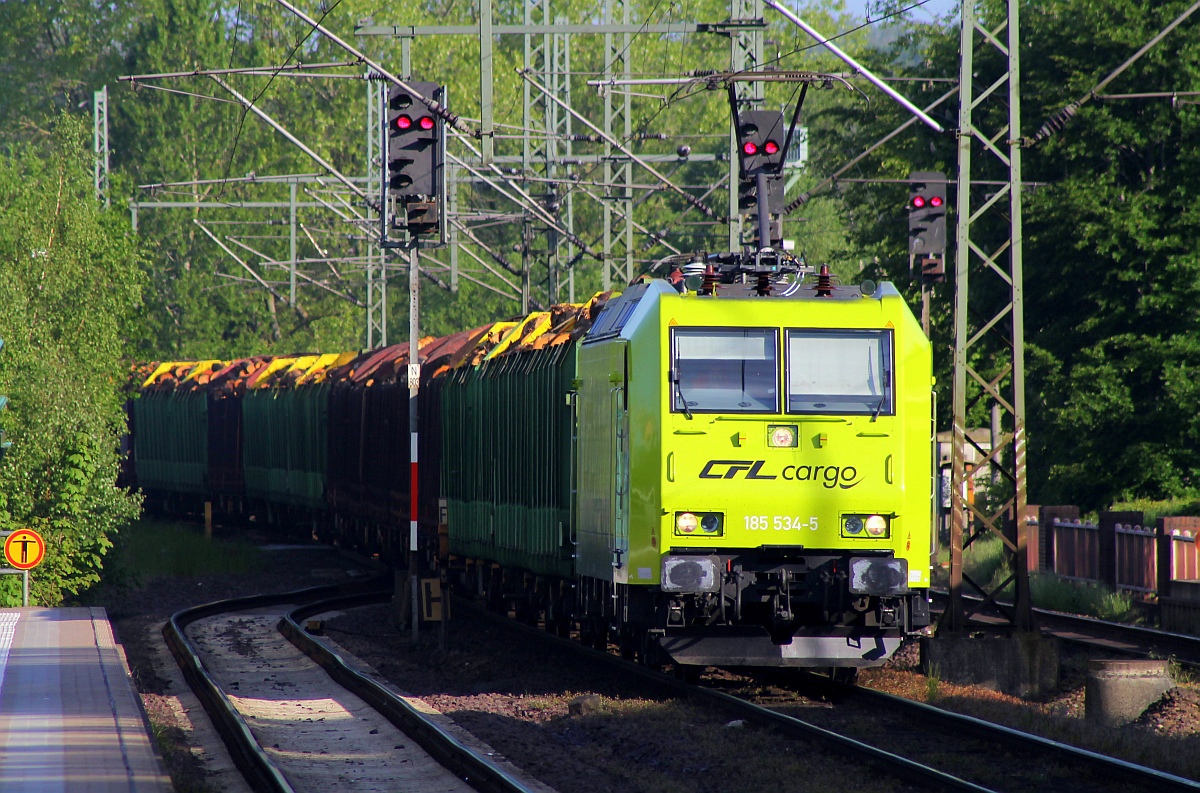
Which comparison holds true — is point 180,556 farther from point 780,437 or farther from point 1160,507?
point 780,437

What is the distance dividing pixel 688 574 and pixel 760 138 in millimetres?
9225

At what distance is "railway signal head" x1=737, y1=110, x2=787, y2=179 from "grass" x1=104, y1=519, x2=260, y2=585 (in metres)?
13.2

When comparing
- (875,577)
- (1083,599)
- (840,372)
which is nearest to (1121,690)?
(875,577)

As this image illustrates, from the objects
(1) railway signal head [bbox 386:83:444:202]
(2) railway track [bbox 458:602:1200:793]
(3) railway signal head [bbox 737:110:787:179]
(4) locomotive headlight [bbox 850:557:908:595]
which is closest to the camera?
(2) railway track [bbox 458:602:1200:793]

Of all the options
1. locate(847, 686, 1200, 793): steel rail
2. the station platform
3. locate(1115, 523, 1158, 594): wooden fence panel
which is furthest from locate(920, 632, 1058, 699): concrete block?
the station platform

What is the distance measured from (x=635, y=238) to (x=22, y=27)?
29015 millimetres

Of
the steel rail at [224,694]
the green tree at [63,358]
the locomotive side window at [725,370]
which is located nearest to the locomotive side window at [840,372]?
the locomotive side window at [725,370]

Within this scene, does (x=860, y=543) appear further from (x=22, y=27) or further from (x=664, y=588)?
(x=22, y=27)

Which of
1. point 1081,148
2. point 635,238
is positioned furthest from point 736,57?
point 635,238

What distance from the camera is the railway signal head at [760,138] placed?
2062 cm

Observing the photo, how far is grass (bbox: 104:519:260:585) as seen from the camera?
31.2 metres

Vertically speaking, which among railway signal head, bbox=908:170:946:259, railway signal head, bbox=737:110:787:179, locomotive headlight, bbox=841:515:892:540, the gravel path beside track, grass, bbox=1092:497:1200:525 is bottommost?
the gravel path beside track

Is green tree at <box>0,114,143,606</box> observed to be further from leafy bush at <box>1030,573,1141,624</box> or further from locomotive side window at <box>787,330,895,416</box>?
locomotive side window at <box>787,330,895,416</box>

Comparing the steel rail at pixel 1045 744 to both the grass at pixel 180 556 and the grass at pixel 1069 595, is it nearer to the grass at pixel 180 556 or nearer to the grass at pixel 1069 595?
the grass at pixel 1069 595
